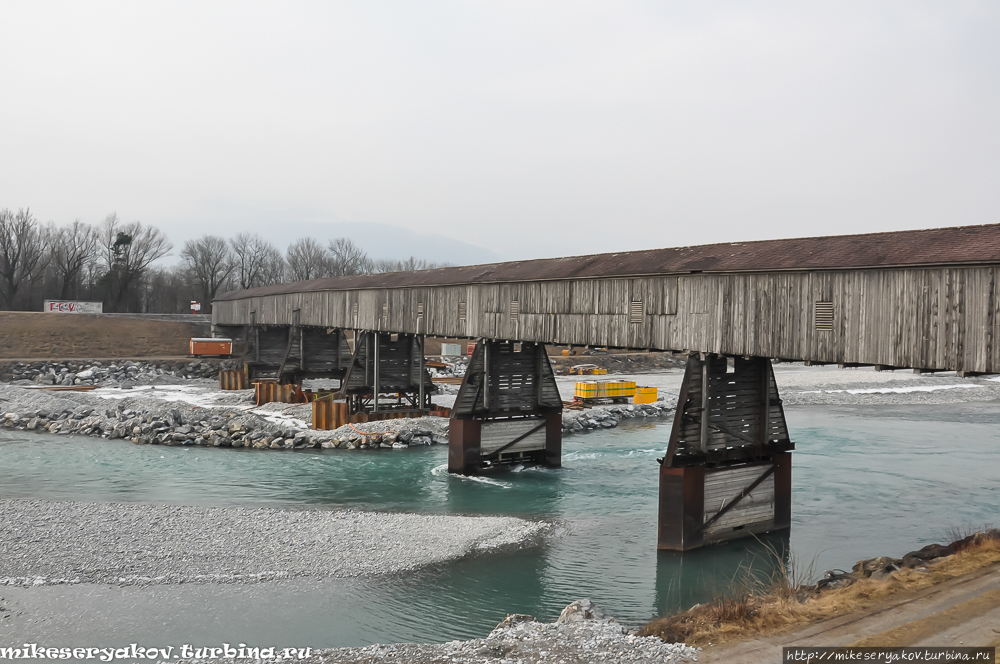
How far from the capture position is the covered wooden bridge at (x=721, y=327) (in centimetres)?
1248

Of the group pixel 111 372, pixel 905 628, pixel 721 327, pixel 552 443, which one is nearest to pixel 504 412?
pixel 552 443

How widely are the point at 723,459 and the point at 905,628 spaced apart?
7.32 metres

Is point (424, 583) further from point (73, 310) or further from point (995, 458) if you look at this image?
point (73, 310)

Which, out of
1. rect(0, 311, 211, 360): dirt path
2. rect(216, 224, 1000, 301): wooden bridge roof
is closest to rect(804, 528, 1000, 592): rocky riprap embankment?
rect(216, 224, 1000, 301): wooden bridge roof

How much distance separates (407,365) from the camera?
1296 inches

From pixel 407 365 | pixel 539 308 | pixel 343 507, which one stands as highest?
pixel 539 308

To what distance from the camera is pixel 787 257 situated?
49.2 ft

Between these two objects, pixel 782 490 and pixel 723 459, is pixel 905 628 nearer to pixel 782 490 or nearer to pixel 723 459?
pixel 723 459

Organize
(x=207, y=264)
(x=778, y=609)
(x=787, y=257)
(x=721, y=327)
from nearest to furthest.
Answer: (x=778, y=609)
(x=787, y=257)
(x=721, y=327)
(x=207, y=264)

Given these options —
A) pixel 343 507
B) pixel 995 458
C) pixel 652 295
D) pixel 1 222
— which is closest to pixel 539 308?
pixel 652 295

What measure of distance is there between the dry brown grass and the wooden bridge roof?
209 inches

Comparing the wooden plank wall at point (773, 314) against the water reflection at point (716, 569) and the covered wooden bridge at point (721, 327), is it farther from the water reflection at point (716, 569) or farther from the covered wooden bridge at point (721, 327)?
the water reflection at point (716, 569)

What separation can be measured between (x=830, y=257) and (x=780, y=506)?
652 cm

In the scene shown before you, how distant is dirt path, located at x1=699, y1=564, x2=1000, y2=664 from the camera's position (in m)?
8.69
